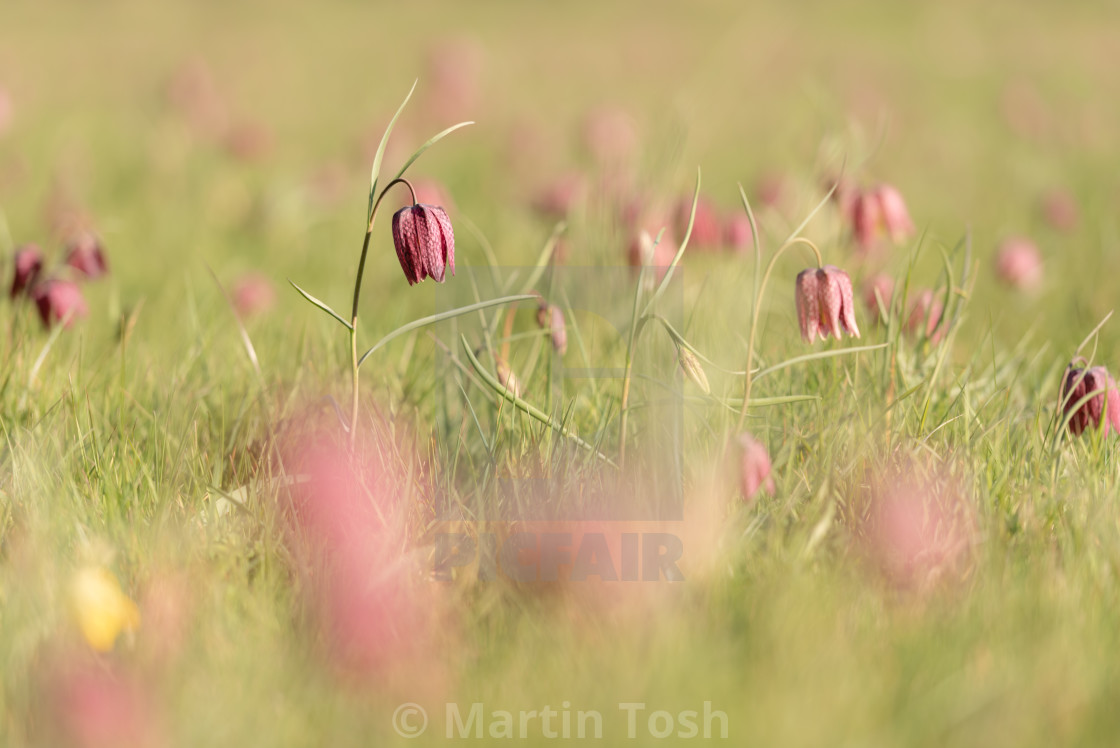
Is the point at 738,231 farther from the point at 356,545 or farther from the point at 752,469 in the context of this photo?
the point at 356,545

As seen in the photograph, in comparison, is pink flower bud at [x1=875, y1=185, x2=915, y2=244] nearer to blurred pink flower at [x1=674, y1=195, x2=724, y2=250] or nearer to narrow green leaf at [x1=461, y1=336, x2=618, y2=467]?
blurred pink flower at [x1=674, y1=195, x2=724, y2=250]

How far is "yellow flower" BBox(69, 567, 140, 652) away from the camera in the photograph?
48.6 inches

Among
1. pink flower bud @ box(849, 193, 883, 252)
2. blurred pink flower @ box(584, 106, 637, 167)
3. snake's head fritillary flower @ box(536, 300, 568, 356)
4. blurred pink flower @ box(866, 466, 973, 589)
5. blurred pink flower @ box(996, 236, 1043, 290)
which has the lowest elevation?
blurred pink flower @ box(866, 466, 973, 589)

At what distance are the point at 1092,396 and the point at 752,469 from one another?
0.61m

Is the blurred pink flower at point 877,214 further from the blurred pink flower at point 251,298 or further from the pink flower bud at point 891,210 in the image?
the blurred pink flower at point 251,298

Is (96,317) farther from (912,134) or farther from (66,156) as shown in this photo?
(912,134)

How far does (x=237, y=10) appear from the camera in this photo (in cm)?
1109

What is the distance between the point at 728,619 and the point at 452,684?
361 millimetres

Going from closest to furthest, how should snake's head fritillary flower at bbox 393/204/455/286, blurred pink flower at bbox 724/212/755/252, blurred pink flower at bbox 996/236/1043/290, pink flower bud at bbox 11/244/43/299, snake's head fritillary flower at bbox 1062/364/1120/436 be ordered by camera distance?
1. snake's head fritillary flower at bbox 393/204/455/286
2. snake's head fritillary flower at bbox 1062/364/1120/436
3. pink flower bud at bbox 11/244/43/299
4. blurred pink flower at bbox 724/212/755/252
5. blurred pink flower at bbox 996/236/1043/290

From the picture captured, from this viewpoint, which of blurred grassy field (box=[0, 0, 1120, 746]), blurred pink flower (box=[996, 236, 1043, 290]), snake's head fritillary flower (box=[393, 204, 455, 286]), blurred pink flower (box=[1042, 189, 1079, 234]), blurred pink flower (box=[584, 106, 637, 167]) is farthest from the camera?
blurred pink flower (box=[584, 106, 637, 167])

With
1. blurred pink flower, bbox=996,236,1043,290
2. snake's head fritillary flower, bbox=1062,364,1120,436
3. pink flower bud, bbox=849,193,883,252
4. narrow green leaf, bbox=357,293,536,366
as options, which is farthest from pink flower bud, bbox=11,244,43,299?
blurred pink flower, bbox=996,236,1043,290

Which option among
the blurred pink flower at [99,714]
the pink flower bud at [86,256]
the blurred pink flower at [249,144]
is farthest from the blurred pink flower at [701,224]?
the blurred pink flower at [249,144]

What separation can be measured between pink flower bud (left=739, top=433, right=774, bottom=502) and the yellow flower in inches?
35.6

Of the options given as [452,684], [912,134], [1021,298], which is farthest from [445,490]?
[912,134]
